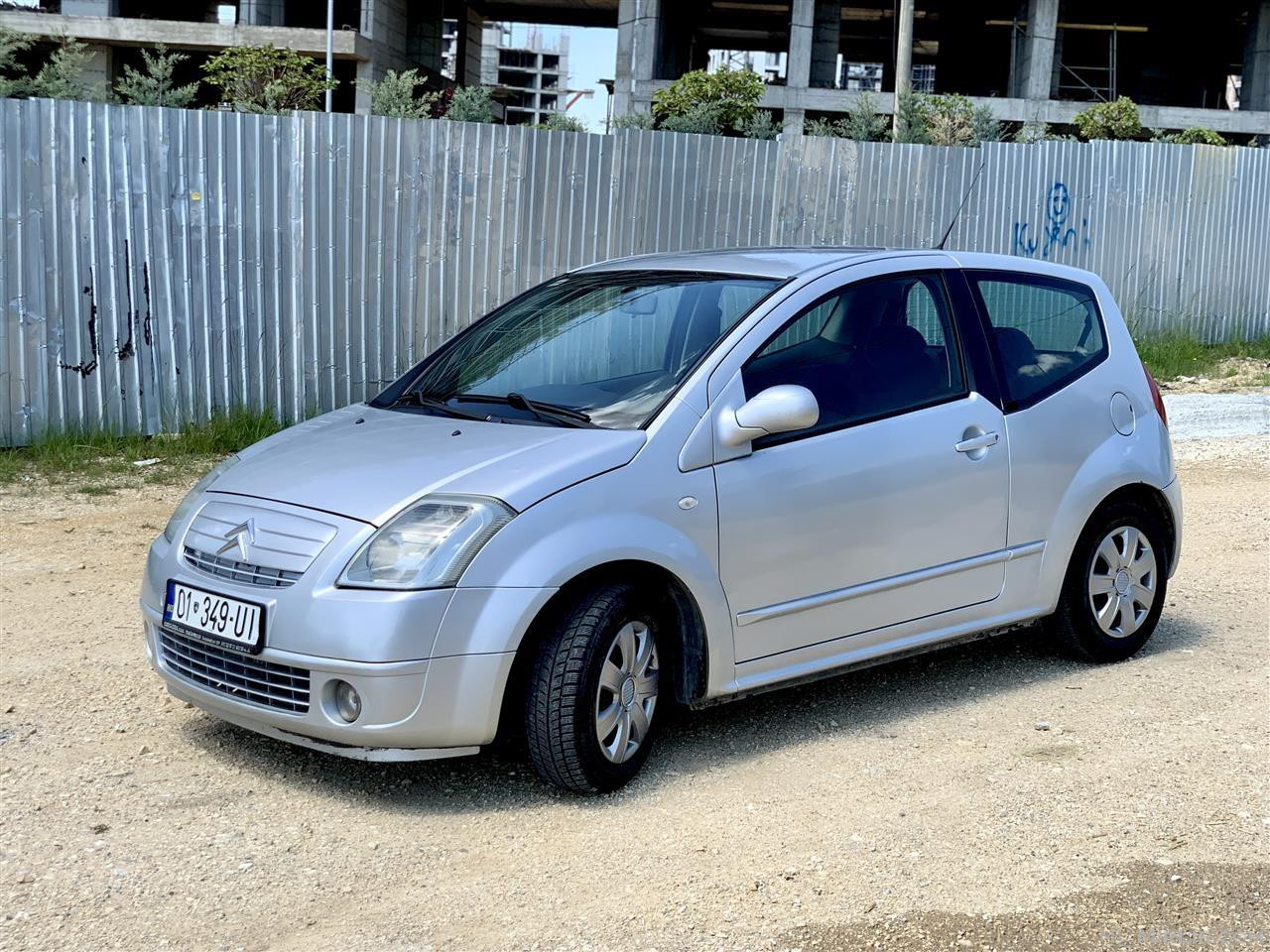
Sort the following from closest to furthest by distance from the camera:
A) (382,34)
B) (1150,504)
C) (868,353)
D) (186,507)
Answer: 1. (186,507)
2. (868,353)
3. (1150,504)
4. (382,34)

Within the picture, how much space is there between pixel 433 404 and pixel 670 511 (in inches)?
45.5

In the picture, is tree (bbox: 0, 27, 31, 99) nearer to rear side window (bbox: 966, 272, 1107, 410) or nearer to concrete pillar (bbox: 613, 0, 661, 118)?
rear side window (bbox: 966, 272, 1107, 410)

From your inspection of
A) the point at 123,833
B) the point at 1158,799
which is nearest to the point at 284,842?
the point at 123,833

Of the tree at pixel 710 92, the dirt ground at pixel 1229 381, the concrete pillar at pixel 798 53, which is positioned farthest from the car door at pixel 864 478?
the concrete pillar at pixel 798 53

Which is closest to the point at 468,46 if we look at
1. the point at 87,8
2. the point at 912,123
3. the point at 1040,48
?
the point at 87,8

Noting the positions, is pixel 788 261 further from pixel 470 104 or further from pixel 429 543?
pixel 470 104

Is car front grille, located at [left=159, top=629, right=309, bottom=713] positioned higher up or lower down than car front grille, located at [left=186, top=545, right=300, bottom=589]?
lower down

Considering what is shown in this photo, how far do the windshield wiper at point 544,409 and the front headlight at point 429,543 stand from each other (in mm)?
575

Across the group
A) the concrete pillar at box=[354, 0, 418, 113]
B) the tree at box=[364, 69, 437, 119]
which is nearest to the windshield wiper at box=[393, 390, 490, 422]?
the tree at box=[364, 69, 437, 119]

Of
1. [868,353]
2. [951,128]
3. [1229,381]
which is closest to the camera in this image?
[868,353]

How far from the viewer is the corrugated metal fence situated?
9.34 m

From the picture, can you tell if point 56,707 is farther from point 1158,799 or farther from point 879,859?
point 1158,799

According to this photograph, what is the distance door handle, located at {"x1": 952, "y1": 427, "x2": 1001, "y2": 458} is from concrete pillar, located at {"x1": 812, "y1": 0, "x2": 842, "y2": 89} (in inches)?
1367

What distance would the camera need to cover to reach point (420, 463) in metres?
4.25
